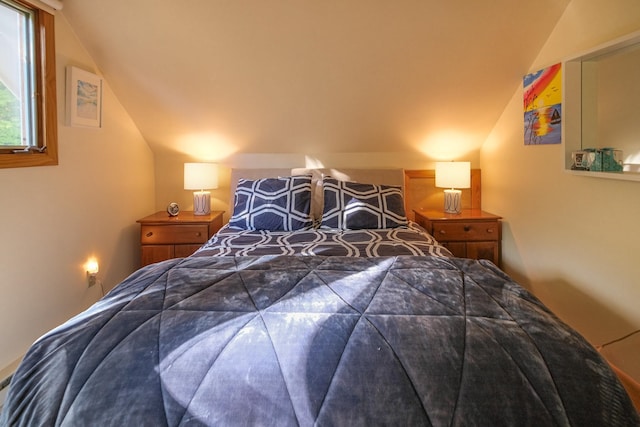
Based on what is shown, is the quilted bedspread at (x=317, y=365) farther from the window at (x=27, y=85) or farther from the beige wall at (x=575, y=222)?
the window at (x=27, y=85)

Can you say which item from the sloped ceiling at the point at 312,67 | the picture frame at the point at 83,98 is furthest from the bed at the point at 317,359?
the sloped ceiling at the point at 312,67

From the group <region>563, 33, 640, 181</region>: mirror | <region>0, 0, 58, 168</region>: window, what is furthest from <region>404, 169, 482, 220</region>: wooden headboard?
<region>0, 0, 58, 168</region>: window

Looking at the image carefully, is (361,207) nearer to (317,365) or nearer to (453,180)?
(453,180)

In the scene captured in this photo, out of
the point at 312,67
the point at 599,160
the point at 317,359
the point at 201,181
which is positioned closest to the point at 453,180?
the point at 599,160

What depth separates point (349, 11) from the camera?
2.22m

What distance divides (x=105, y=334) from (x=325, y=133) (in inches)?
96.6

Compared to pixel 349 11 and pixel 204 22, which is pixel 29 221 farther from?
pixel 349 11

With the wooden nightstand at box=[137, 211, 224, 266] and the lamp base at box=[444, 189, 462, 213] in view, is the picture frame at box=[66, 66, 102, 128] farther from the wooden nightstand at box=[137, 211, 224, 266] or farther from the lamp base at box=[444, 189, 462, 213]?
the lamp base at box=[444, 189, 462, 213]

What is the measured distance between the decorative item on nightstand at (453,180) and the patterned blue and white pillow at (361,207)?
1.58 feet

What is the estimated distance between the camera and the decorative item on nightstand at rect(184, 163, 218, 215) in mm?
3012

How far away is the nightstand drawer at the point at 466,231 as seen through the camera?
2.90 meters

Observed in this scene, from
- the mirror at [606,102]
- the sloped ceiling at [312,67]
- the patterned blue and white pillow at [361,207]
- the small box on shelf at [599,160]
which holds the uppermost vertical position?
the sloped ceiling at [312,67]

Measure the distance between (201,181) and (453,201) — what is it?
2.06 m

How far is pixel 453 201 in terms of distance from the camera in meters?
3.08
